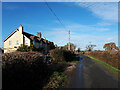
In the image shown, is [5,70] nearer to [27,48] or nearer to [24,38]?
[27,48]

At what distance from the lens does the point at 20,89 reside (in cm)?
470

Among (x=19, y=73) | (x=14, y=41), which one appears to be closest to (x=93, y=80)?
(x=19, y=73)

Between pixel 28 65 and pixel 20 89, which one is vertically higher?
pixel 28 65

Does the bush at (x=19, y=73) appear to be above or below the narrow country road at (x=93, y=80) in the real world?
above

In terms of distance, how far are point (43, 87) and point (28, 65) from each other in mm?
1457

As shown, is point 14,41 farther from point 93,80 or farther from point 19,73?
point 93,80

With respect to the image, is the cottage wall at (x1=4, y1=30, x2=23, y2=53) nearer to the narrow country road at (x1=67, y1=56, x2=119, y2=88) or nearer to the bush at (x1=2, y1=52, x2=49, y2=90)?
the narrow country road at (x1=67, y1=56, x2=119, y2=88)

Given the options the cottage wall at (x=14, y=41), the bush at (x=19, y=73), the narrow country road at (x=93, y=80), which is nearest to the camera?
the bush at (x=19, y=73)

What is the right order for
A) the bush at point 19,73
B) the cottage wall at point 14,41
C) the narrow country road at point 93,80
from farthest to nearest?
1. the cottage wall at point 14,41
2. the narrow country road at point 93,80
3. the bush at point 19,73

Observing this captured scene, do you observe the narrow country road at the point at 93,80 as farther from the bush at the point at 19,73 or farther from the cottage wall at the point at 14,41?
the cottage wall at the point at 14,41

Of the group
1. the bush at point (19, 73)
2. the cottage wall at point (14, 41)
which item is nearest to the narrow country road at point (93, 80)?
the bush at point (19, 73)

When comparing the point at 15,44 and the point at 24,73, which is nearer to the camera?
the point at 24,73

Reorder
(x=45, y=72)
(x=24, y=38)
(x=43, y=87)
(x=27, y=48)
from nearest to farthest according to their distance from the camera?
(x=43, y=87) → (x=45, y=72) → (x=27, y=48) → (x=24, y=38)

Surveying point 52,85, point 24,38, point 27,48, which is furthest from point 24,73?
point 24,38
